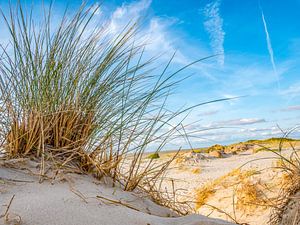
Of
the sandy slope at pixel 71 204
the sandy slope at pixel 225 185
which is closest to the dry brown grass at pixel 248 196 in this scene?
the sandy slope at pixel 225 185

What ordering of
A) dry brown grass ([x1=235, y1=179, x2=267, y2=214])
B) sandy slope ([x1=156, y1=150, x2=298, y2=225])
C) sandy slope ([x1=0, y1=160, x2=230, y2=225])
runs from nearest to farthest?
sandy slope ([x1=0, y1=160, x2=230, y2=225]) < sandy slope ([x1=156, y1=150, x2=298, y2=225]) < dry brown grass ([x1=235, y1=179, x2=267, y2=214])

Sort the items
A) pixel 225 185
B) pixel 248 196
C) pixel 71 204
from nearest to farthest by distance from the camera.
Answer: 1. pixel 71 204
2. pixel 248 196
3. pixel 225 185

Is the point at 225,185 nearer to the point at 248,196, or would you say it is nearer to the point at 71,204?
the point at 248,196

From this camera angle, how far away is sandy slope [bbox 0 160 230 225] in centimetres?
122

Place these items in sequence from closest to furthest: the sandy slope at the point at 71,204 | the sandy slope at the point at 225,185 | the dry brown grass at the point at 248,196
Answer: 1. the sandy slope at the point at 71,204
2. the sandy slope at the point at 225,185
3. the dry brown grass at the point at 248,196

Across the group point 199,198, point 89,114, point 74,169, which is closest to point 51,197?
point 74,169

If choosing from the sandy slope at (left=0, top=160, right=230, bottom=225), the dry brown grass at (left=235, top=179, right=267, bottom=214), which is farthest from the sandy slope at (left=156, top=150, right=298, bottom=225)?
the sandy slope at (left=0, top=160, right=230, bottom=225)

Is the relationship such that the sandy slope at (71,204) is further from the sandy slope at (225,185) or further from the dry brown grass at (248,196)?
the dry brown grass at (248,196)

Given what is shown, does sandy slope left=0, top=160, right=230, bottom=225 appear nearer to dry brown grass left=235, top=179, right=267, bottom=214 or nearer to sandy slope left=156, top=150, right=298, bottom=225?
sandy slope left=156, top=150, right=298, bottom=225

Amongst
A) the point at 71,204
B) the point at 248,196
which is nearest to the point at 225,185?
the point at 248,196

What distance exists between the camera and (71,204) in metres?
1.35

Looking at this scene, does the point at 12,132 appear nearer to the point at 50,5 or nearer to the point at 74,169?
the point at 74,169

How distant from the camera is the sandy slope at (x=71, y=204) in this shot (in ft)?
4.02

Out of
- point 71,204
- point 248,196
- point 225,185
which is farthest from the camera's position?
point 225,185
